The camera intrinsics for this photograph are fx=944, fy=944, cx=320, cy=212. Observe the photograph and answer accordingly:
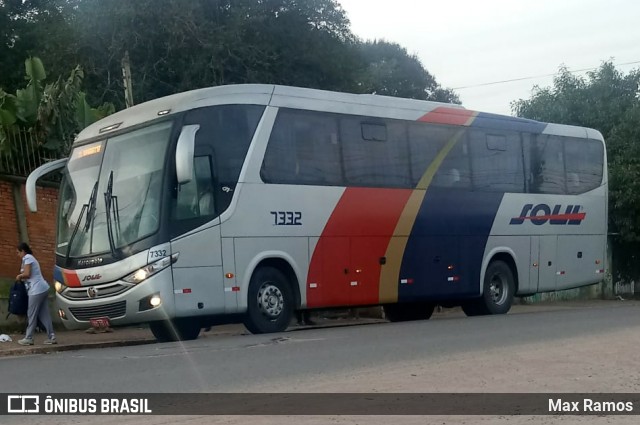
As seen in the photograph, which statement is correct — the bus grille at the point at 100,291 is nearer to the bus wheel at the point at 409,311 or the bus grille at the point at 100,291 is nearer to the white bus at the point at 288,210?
the white bus at the point at 288,210

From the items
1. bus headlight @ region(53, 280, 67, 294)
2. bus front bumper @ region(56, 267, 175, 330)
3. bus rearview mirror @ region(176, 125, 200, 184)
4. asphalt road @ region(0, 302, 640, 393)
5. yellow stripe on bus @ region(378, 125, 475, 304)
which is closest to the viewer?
asphalt road @ region(0, 302, 640, 393)

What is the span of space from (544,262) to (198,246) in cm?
962

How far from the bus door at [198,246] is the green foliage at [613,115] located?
20.4 meters

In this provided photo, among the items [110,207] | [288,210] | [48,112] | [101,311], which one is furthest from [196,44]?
[101,311]

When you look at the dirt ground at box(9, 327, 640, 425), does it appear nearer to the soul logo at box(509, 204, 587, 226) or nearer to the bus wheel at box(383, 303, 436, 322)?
the bus wheel at box(383, 303, 436, 322)

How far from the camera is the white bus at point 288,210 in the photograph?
552 inches

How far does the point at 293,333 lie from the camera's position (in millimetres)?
15336

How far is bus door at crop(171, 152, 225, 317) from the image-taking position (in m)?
14.0

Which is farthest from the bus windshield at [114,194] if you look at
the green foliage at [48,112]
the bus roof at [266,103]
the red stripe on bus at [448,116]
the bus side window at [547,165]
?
the bus side window at [547,165]

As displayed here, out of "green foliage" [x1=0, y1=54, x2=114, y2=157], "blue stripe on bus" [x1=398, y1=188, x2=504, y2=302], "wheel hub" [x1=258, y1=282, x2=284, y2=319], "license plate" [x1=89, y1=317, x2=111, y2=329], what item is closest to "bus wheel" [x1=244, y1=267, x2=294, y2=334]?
"wheel hub" [x1=258, y1=282, x2=284, y2=319]

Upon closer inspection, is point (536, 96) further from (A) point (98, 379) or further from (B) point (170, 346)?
(A) point (98, 379)

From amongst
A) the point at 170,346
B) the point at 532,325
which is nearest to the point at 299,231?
the point at 170,346

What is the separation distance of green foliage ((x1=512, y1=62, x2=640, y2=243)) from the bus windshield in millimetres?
20983

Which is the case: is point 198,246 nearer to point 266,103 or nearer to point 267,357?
point 266,103
